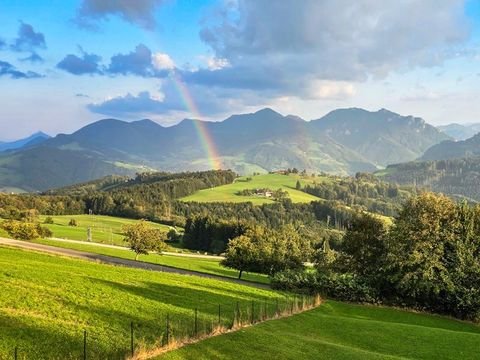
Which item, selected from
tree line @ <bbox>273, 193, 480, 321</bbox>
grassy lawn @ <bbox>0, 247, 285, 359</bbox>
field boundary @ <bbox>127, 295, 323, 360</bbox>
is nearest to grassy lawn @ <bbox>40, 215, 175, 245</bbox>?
tree line @ <bbox>273, 193, 480, 321</bbox>

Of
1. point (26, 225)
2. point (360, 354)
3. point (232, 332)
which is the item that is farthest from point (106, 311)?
point (26, 225)

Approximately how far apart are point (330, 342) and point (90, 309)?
45.7 ft

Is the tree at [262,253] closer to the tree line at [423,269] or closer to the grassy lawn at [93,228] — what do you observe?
the tree line at [423,269]

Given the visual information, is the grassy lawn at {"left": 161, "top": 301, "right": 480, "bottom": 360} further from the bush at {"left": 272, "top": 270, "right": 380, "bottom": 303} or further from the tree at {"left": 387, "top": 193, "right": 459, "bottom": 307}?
the tree at {"left": 387, "top": 193, "right": 459, "bottom": 307}

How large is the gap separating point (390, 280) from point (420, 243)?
16.9ft

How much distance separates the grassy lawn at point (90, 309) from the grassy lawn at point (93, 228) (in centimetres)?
9782

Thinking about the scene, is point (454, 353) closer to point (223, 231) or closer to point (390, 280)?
point (390, 280)

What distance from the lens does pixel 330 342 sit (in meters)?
27.5

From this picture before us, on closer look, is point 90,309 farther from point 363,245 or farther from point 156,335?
point 363,245

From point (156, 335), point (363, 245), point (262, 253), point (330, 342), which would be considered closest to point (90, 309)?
point (156, 335)

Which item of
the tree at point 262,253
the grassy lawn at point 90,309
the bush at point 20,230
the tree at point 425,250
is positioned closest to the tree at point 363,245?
the tree at point 425,250

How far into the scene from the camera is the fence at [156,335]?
17.7 metres

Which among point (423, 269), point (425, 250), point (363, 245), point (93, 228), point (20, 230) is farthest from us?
point (93, 228)

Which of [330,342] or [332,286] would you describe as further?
[332,286]
